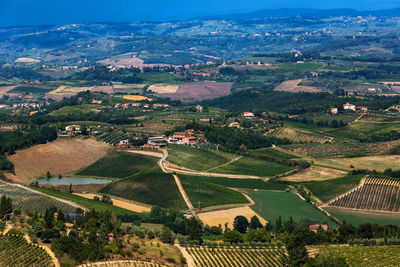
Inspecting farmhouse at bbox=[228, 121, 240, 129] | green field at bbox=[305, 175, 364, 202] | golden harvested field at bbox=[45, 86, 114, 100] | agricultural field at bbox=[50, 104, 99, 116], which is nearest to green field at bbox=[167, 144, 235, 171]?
A: green field at bbox=[305, 175, 364, 202]

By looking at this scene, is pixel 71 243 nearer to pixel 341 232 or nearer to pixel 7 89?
pixel 341 232

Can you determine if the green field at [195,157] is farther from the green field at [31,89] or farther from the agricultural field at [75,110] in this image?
the green field at [31,89]

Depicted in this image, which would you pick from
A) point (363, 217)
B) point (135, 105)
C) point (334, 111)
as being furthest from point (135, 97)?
point (363, 217)

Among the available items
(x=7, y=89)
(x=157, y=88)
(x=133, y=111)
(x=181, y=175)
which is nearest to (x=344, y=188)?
(x=181, y=175)

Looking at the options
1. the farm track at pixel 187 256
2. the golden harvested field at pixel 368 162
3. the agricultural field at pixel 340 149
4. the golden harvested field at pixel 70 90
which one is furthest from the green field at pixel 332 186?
the golden harvested field at pixel 70 90

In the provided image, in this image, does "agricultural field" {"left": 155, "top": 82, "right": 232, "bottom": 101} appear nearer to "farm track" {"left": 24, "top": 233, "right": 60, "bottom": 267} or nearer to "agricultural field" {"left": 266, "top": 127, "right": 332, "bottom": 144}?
"agricultural field" {"left": 266, "top": 127, "right": 332, "bottom": 144}

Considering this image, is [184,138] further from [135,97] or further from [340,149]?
[135,97]

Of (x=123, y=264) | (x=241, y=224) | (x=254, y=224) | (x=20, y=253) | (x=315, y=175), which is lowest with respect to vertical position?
(x=315, y=175)
